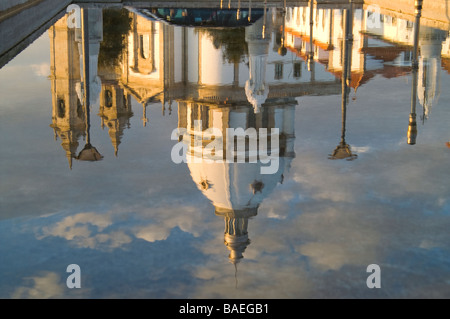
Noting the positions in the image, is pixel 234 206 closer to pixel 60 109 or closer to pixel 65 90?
pixel 65 90

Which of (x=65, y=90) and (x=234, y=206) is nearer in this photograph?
(x=234, y=206)

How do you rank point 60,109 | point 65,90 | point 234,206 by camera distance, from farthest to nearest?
point 60,109
point 65,90
point 234,206

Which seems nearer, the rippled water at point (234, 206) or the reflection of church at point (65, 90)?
the rippled water at point (234, 206)

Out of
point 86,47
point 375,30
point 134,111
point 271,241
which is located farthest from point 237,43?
point 271,241

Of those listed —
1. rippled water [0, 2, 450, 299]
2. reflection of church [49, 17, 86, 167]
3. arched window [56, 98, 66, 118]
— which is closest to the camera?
rippled water [0, 2, 450, 299]

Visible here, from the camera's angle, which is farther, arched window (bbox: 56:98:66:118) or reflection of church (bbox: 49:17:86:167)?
arched window (bbox: 56:98:66:118)

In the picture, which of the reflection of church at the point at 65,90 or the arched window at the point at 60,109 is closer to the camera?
the reflection of church at the point at 65,90

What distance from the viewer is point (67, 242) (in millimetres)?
11203

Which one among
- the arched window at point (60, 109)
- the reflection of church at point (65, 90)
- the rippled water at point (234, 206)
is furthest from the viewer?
the arched window at point (60, 109)

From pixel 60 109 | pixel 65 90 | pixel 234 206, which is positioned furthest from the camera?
pixel 60 109

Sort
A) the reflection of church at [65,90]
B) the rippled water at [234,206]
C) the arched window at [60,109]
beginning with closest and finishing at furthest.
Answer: the rippled water at [234,206], the reflection of church at [65,90], the arched window at [60,109]

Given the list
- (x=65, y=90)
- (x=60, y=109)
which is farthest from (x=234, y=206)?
(x=60, y=109)

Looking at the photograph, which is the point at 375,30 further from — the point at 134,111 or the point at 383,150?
the point at 383,150
